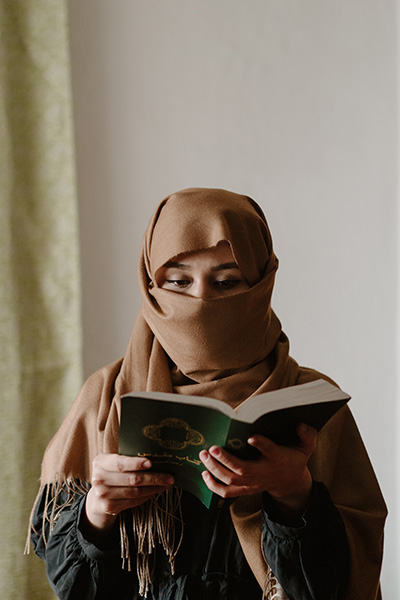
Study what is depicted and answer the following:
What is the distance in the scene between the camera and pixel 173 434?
3.01 ft

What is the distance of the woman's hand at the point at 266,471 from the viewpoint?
0.92 metres

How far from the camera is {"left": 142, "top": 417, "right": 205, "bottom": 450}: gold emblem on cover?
90 cm

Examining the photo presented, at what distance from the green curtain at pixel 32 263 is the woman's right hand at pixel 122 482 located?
2.81ft

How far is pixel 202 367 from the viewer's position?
4.06 ft

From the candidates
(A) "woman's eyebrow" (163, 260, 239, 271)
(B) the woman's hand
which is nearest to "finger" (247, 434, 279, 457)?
(B) the woman's hand

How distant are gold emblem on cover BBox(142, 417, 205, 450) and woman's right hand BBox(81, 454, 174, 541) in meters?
0.06

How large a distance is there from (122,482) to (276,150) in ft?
4.73

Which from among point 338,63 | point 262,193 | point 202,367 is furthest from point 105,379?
point 338,63

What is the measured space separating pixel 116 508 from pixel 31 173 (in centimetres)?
116

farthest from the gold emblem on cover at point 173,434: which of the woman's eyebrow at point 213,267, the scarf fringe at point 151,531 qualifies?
the woman's eyebrow at point 213,267

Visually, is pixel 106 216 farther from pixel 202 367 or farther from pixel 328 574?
pixel 328 574

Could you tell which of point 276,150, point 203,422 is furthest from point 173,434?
point 276,150

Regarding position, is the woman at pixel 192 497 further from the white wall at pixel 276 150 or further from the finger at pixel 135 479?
the white wall at pixel 276 150

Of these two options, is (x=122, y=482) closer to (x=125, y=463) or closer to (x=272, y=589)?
(x=125, y=463)
